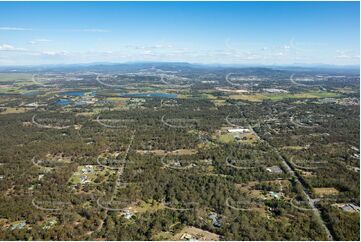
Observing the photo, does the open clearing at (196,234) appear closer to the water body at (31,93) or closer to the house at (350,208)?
the house at (350,208)

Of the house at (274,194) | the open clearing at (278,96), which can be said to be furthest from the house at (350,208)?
the open clearing at (278,96)

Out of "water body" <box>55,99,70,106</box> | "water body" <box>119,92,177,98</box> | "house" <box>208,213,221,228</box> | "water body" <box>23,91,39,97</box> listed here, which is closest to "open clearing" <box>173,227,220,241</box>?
"house" <box>208,213,221,228</box>

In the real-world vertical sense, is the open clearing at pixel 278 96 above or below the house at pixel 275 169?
above

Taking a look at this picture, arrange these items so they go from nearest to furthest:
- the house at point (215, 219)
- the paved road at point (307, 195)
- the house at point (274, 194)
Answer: the paved road at point (307, 195), the house at point (215, 219), the house at point (274, 194)

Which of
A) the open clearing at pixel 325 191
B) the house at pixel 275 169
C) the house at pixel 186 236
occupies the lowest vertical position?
the house at pixel 186 236

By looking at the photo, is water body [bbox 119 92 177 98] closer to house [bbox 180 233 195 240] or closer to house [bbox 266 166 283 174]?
house [bbox 266 166 283 174]

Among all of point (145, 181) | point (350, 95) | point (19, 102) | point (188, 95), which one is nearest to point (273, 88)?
point (350, 95)

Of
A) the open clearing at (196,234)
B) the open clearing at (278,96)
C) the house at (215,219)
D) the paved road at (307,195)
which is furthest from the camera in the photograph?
the open clearing at (278,96)

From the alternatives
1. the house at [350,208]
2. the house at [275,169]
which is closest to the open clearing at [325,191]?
the house at [350,208]

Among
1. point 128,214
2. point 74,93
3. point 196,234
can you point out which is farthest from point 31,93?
point 196,234

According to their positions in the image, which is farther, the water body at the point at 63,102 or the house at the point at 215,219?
the water body at the point at 63,102

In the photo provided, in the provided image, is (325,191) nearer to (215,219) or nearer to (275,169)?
(275,169)
